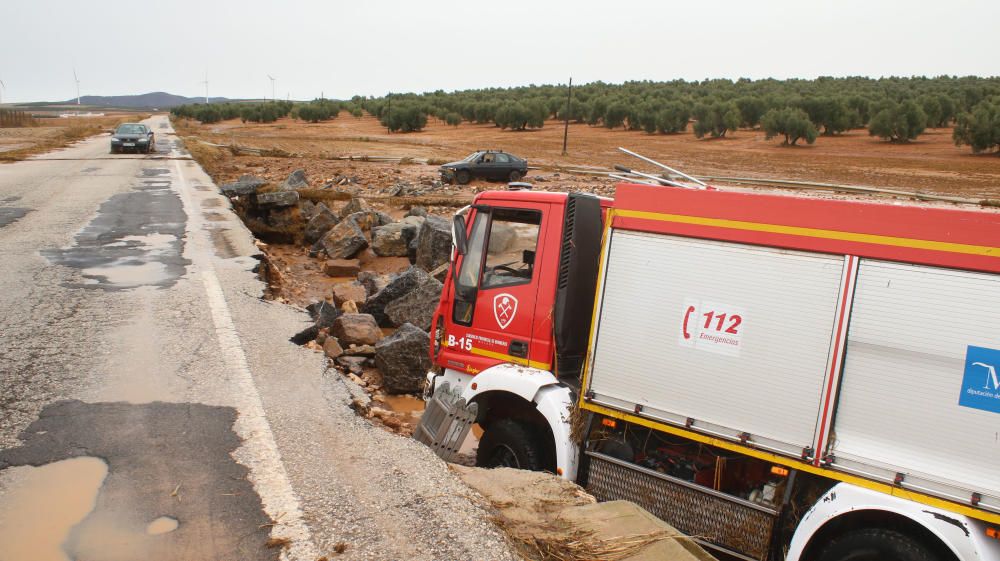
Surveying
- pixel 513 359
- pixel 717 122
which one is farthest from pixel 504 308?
pixel 717 122

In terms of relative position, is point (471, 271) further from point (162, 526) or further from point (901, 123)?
point (901, 123)

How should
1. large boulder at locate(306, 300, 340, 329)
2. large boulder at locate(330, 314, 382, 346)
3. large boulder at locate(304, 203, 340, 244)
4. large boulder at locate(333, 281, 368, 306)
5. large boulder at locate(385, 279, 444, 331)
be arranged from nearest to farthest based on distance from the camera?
large boulder at locate(330, 314, 382, 346)
large boulder at locate(306, 300, 340, 329)
large boulder at locate(385, 279, 444, 331)
large boulder at locate(333, 281, 368, 306)
large boulder at locate(304, 203, 340, 244)

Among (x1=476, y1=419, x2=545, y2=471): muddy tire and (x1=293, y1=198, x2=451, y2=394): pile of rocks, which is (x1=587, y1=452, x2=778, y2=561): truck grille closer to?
(x1=476, y1=419, x2=545, y2=471): muddy tire

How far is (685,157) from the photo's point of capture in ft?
156

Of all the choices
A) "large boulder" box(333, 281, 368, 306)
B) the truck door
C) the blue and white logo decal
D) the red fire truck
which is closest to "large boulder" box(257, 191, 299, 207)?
"large boulder" box(333, 281, 368, 306)

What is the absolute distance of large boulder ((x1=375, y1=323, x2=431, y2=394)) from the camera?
9.93 metres

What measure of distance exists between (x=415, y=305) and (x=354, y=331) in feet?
5.51

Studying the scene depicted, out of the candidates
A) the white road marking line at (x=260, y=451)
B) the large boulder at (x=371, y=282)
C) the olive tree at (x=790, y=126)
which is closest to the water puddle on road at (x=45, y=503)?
the white road marking line at (x=260, y=451)

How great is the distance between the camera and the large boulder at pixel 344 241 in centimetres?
1858

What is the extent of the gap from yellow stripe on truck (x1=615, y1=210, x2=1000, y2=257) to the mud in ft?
25.6

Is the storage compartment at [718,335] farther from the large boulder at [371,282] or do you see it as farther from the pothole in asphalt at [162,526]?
the large boulder at [371,282]

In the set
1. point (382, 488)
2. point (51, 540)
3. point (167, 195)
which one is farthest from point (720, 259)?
point (167, 195)

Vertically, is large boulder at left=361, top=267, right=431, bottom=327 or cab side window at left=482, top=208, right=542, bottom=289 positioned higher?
cab side window at left=482, top=208, right=542, bottom=289

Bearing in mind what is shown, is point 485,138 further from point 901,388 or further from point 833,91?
point 901,388
